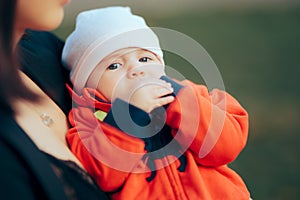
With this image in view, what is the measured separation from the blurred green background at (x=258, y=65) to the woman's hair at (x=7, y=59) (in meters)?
0.70

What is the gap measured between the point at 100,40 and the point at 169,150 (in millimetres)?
207

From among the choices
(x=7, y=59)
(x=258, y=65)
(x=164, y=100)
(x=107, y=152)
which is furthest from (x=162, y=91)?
(x=258, y=65)

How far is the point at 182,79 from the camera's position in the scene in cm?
93

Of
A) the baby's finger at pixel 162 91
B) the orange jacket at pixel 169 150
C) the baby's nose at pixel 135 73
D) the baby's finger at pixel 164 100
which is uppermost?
the baby's nose at pixel 135 73

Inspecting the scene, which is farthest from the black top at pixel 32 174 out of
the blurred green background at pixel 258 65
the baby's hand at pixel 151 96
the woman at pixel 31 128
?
the blurred green background at pixel 258 65

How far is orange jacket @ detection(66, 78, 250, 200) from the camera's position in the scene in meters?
0.79

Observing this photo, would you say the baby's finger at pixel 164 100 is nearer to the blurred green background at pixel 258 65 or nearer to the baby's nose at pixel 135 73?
the baby's nose at pixel 135 73

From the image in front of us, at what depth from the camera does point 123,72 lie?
87cm

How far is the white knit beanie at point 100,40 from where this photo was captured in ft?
2.90

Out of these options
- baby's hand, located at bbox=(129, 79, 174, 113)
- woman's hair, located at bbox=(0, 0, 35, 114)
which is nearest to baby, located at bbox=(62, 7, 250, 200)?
baby's hand, located at bbox=(129, 79, 174, 113)

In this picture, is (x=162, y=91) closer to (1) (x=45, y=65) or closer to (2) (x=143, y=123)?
(2) (x=143, y=123)

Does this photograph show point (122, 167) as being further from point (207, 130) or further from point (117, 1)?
point (117, 1)

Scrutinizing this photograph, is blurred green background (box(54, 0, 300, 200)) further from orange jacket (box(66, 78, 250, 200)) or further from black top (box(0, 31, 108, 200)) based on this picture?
black top (box(0, 31, 108, 200))

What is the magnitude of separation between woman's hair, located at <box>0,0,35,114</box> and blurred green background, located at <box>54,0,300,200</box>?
70 cm
